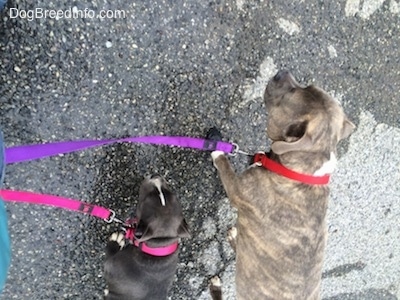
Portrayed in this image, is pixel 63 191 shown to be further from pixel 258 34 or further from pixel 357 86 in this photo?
pixel 357 86

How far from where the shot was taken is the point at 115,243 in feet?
13.4

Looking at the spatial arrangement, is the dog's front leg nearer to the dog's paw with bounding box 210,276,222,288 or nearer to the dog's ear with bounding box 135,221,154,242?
the dog's ear with bounding box 135,221,154,242

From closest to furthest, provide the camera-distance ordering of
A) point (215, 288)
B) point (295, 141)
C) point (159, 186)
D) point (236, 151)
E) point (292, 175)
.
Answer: point (295, 141) → point (292, 175) → point (159, 186) → point (236, 151) → point (215, 288)

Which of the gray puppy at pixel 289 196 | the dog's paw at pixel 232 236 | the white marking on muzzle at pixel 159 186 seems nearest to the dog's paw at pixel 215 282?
the dog's paw at pixel 232 236

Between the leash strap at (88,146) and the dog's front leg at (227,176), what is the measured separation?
8cm

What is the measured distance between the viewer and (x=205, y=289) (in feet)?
15.3

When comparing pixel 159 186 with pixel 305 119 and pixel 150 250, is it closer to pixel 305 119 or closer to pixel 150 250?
pixel 150 250

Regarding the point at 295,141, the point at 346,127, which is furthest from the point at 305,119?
the point at 346,127

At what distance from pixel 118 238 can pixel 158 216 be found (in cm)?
68

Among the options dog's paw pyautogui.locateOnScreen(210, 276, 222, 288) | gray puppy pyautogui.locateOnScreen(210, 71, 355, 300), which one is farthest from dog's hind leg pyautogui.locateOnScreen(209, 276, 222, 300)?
gray puppy pyautogui.locateOnScreen(210, 71, 355, 300)

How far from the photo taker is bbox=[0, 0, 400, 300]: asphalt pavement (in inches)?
145

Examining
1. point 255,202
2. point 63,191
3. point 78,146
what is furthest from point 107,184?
point 255,202

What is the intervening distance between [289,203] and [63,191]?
5.65 feet

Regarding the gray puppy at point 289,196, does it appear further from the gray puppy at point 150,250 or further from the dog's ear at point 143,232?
the dog's ear at point 143,232
